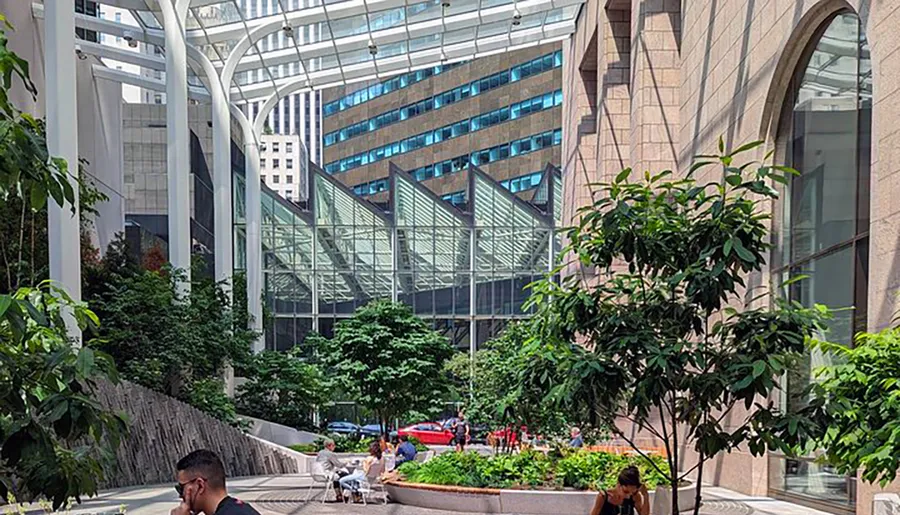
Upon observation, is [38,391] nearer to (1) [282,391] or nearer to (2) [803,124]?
(2) [803,124]

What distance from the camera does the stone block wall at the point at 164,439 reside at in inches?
727

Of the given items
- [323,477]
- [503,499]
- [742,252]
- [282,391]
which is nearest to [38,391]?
[742,252]

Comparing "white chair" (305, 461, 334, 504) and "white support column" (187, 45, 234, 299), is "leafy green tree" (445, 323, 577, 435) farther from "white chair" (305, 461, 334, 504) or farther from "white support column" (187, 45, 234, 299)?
"white support column" (187, 45, 234, 299)

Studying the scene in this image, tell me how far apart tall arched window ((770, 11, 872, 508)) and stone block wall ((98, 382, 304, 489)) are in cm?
1152

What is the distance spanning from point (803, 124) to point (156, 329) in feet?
48.3

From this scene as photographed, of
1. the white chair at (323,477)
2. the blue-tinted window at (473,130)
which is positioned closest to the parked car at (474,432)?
the white chair at (323,477)

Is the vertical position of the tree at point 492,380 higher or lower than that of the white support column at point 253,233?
lower

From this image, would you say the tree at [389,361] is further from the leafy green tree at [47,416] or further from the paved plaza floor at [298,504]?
the leafy green tree at [47,416]

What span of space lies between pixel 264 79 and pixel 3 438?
1354 inches

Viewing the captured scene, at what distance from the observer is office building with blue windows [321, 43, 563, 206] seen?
6126cm

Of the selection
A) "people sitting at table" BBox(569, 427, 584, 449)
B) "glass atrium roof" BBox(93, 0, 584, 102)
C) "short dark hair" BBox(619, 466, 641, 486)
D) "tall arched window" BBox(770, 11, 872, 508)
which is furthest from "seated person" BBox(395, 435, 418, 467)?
"glass atrium roof" BBox(93, 0, 584, 102)

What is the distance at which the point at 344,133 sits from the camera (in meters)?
78.4

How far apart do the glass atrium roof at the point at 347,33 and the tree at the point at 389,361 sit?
900 centimetres

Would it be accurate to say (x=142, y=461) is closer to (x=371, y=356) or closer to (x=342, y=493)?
(x=342, y=493)
